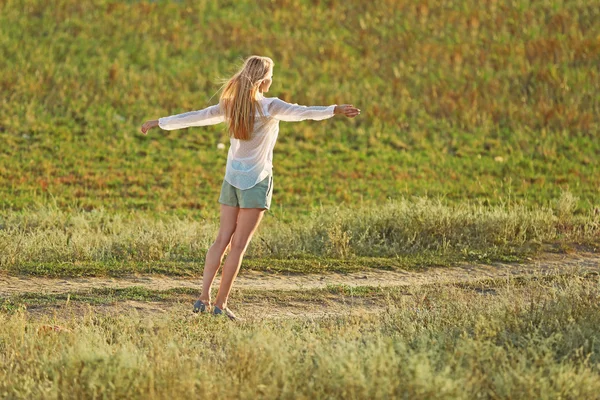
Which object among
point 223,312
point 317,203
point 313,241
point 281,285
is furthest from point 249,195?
point 317,203

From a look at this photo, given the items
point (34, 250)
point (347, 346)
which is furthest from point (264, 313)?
point (34, 250)

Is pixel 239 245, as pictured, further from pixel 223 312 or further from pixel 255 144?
pixel 255 144

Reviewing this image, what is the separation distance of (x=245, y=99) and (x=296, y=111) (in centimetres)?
42

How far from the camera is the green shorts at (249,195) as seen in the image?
7.89 meters

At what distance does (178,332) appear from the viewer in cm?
746

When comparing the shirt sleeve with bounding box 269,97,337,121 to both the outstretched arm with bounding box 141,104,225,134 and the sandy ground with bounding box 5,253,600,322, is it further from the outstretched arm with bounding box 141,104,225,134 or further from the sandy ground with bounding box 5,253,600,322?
the sandy ground with bounding box 5,253,600,322

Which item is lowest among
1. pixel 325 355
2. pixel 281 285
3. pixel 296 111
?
pixel 281 285

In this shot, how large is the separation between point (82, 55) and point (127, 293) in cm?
1633

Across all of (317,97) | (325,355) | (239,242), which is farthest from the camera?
(317,97)

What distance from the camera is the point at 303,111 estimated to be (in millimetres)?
7766

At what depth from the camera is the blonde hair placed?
7875 millimetres

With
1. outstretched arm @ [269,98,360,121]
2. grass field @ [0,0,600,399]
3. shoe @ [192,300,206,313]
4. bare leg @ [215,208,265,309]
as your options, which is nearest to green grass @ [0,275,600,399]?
Result: grass field @ [0,0,600,399]

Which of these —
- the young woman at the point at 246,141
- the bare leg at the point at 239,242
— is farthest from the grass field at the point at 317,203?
the young woman at the point at 246,141

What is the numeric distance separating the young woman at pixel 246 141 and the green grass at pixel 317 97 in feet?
24.1
